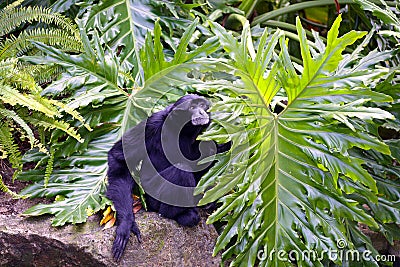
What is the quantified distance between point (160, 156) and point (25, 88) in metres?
0.71

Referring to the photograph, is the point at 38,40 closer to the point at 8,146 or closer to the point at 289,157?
the point at 8,146

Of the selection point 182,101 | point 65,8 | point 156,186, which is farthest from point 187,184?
point 65,8

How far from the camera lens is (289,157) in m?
2.07

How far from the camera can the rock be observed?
2074mm

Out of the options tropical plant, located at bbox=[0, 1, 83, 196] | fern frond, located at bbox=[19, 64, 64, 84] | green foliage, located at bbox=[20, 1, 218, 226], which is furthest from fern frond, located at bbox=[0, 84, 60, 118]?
fern frond, located at bbox=[19, 64, 64, 84]

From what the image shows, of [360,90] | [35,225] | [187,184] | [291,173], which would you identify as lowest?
[35,225]

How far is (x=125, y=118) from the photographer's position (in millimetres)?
2428

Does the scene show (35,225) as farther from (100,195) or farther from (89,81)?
(89,81)

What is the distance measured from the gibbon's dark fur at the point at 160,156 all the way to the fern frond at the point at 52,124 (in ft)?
0.55

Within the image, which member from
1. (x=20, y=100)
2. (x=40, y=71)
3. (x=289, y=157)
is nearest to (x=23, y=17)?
(x=40, y=71)

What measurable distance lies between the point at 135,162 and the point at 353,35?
99 centimetres

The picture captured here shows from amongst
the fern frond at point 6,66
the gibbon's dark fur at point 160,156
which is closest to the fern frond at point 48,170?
the gibbon's dark fur at point 160,156

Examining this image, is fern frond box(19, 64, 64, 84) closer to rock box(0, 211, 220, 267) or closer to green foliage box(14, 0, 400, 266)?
green foliage box(14, 0, 400, 266)

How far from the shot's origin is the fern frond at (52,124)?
224cm
